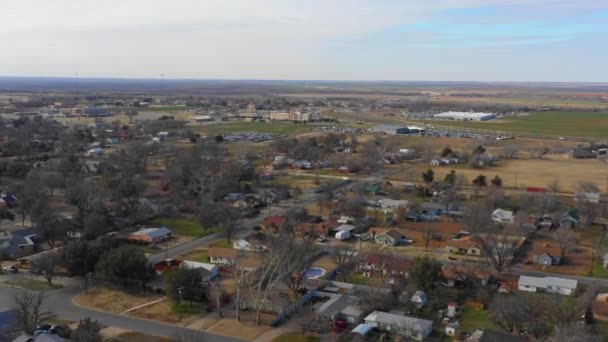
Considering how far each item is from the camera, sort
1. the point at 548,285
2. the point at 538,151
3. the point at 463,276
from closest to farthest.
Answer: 1. the point at 548,285
2. the point at 463,276
3. the point at 538,151

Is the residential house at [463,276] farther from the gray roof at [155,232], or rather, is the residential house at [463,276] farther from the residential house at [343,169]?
the residential house at [343,169]

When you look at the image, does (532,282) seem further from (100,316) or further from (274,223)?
(100,316)

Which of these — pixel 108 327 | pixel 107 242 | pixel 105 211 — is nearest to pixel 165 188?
pixel 105 211

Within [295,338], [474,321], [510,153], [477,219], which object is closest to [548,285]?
[474,321]

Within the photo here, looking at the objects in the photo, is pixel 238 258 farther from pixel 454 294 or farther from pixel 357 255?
pixel 454 294

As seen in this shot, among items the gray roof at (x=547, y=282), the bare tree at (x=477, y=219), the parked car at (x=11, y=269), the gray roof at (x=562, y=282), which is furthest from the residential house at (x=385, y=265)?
the parked car at (x=11, y=269)

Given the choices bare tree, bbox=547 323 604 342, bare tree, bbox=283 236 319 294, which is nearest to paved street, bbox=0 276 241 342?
bare tree, bbox=283 236 319 294
